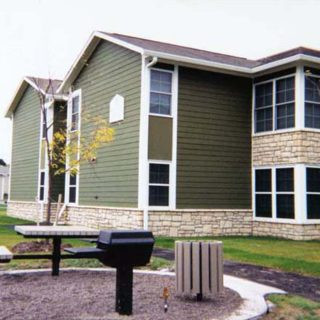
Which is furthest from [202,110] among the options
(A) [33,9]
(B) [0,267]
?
(B) [0,267]

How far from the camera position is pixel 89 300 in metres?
6.31

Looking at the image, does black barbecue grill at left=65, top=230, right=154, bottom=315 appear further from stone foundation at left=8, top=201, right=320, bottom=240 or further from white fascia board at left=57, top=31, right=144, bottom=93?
white fascia board at left=57, top=31, right=144, bottom=93

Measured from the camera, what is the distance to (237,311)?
19.2 ft

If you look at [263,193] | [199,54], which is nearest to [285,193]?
[263,193]

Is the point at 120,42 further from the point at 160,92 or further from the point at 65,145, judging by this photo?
the point at 65,145

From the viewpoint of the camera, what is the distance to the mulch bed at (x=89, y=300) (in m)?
5.60

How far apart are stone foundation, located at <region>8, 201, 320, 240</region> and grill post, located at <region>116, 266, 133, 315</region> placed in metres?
9.47

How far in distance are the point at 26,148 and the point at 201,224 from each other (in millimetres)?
13322

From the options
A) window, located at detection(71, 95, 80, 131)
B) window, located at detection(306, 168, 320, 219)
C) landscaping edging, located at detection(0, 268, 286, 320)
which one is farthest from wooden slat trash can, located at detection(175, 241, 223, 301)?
window, located at detection(71, 95, 80, 131)

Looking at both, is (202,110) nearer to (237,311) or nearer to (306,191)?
(306,191)

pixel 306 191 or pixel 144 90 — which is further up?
pixel 144 90

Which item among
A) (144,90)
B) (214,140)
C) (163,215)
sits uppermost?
(144,90)

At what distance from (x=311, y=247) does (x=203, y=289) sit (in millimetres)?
7778

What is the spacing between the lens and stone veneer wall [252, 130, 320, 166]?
15484mm
